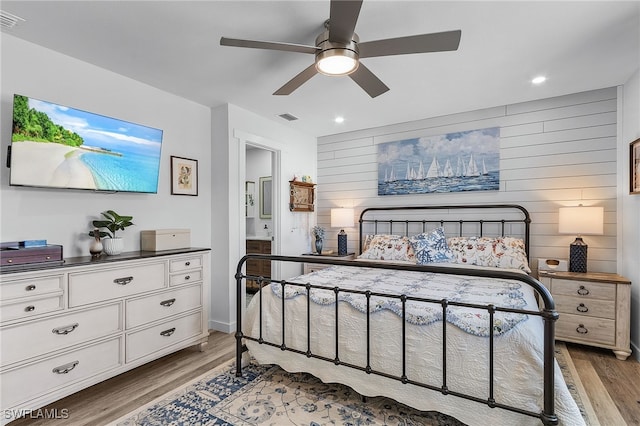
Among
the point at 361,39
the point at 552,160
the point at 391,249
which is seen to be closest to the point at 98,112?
the point at 361,39

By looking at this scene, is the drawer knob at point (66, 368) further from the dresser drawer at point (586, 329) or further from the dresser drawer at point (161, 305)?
the dresser drawer at point (586, 329)

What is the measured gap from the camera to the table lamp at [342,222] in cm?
455

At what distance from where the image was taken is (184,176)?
136 inches

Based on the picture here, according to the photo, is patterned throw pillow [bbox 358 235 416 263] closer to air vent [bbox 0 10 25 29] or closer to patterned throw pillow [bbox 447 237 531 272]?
patterned throw pillow [bbox 447 237 531 272]

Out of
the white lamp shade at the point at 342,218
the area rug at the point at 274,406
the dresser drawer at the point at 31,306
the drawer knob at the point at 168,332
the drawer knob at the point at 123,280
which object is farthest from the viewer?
the white lamp shade at the point at 342,218

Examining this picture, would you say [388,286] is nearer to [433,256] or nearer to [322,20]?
[433,256]

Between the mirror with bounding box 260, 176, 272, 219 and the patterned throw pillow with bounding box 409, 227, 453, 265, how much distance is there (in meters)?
2.87

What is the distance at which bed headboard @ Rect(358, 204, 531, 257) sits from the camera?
3.68m

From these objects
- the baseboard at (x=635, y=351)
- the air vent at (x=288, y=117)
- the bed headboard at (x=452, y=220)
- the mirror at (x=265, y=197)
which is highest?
the air vent at (x=288, y=117)

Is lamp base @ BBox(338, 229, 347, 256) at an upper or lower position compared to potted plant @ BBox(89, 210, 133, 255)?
lower

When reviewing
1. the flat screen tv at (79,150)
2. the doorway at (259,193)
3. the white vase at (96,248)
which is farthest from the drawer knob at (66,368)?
the doorway at (259,193)

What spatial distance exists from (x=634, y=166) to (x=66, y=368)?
4.78 meters

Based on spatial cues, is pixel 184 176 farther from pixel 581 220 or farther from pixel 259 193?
pixel 581 220

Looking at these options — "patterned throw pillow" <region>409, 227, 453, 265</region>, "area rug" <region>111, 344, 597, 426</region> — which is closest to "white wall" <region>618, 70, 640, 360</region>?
"area rug" <region>111, 344, 597, 426</region>
